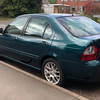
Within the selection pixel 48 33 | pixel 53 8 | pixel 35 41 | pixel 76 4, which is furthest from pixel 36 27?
pixel 76 4

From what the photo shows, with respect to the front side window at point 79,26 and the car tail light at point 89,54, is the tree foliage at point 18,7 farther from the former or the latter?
the car tail light at point 89,54

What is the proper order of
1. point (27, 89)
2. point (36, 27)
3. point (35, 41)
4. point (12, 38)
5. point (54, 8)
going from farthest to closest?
point (54, 8) → point (12, 38) → point (36, 27) → point (35, 41) → point (27, 89)

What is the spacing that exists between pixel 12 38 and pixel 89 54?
2.53 metres

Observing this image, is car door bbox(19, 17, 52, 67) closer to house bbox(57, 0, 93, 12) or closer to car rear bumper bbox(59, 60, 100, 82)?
car rear bumper bbox(59, 60, 100, 82)

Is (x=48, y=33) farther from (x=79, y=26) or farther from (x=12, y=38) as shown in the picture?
(x=12, y=38)

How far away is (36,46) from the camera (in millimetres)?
4398

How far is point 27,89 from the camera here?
3.73m

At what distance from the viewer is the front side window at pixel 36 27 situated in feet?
14.6

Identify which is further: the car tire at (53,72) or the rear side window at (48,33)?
the rear side window at (48,33)

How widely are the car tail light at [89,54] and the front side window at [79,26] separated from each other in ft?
1.61

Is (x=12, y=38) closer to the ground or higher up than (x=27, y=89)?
higher up

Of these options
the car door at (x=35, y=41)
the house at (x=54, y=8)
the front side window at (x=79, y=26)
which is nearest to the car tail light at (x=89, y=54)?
the front side window at (x=79, y=26)

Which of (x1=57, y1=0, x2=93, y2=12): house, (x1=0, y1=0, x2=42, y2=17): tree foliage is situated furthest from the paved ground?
(x1=57, y1=0, x2=93, y2=12): house

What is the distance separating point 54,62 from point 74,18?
1.31 metres
